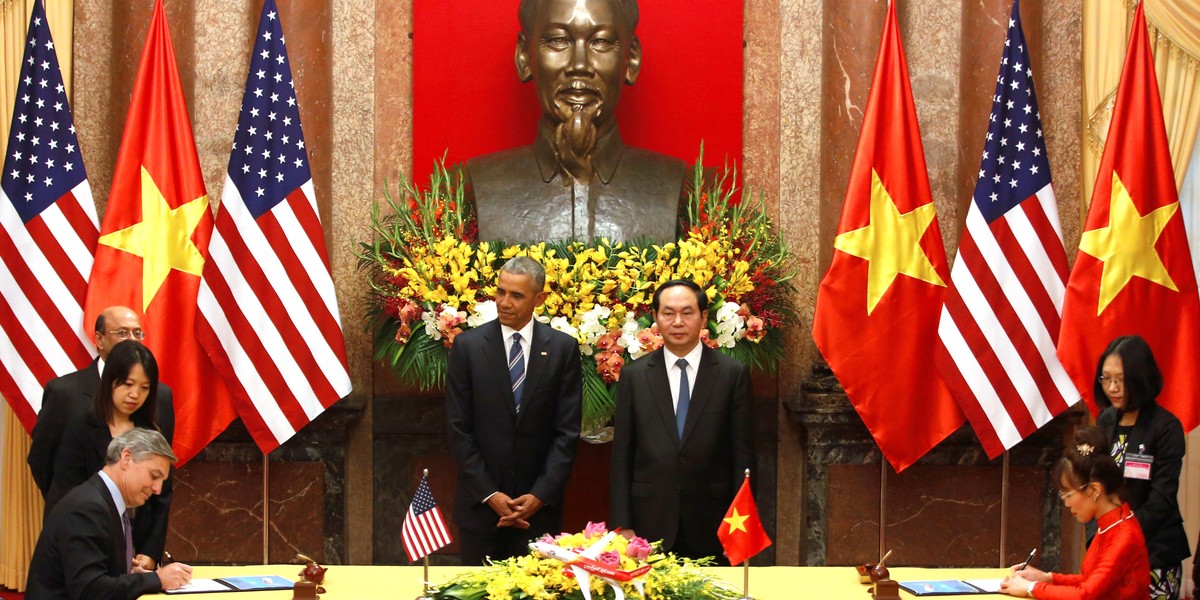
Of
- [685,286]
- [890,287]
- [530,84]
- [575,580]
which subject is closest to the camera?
[575,580]

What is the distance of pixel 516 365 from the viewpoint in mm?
5480

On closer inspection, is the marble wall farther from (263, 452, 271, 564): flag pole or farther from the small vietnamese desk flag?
the small vietnamese desk flag

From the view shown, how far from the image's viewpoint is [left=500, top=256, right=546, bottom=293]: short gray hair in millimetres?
5367

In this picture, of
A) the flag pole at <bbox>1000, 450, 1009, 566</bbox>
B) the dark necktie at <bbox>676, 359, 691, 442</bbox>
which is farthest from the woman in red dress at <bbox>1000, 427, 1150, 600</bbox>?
the flag pole at <bbox>1000, 450, 1009, 566</bbox>

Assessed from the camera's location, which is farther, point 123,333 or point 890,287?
point 890,287

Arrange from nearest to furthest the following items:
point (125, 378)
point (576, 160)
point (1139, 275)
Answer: point (125, 378), point (1139, 275), point (576, 160)

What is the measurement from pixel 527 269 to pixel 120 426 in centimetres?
163

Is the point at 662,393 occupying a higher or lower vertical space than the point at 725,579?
higher

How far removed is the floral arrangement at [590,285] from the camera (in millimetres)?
6047

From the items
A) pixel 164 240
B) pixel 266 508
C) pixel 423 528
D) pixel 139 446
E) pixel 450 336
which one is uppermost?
pixel 164 240

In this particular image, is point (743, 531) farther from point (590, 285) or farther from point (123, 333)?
point (123, 333)

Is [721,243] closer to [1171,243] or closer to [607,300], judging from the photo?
[607,300]

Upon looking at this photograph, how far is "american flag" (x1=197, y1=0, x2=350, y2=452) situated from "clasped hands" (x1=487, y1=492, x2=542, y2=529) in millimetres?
1134

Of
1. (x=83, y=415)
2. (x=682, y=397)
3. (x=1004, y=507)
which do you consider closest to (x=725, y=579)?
(x=682, y=397)
